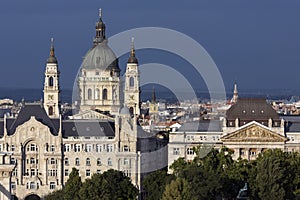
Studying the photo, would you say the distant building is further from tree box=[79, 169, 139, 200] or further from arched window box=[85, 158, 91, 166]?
tree box=[79, 169, 139, 200]

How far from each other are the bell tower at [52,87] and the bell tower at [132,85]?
32.1ft

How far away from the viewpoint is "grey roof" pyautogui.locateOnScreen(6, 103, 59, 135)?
13000cm

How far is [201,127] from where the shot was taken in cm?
13575

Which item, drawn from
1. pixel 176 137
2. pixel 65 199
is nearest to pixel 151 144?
pixel 176 137

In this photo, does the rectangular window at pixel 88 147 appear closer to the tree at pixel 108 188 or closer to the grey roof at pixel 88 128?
the grey roof at pixel 88 128

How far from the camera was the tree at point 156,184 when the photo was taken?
107m

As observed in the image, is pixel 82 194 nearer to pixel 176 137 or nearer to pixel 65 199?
pixel 65 199

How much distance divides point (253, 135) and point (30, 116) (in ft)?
76.6

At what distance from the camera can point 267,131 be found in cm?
13325

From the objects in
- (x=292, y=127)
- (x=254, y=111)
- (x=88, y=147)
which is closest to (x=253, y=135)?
(x=254, y=111)

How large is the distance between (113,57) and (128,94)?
503 cm

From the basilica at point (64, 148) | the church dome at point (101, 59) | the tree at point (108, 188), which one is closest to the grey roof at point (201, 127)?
the basilica at point (64, 148)

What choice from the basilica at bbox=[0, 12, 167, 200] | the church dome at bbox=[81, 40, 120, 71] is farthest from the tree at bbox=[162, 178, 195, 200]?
the church dome at bbox=[81, 40, 120, 71]

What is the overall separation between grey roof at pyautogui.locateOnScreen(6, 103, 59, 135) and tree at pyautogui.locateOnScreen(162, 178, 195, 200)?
114 feet
